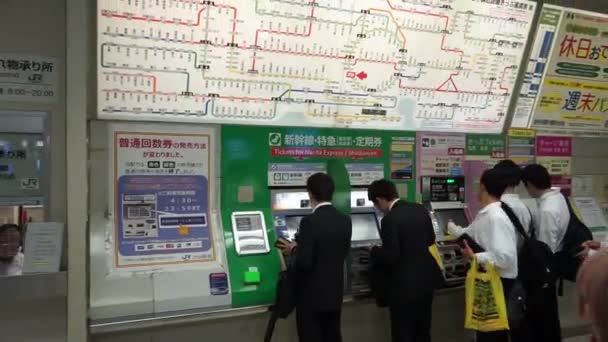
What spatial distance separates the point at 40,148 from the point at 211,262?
1086mm

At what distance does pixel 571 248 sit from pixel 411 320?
60.6 inches

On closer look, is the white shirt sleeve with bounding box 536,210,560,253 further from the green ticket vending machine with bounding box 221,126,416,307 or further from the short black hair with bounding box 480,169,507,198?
the green ticket vending machine with bounding box 221,126,416,307

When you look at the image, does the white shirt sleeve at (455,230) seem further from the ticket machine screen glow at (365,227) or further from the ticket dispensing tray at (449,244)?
the ticket machine screen glow at (365,227)

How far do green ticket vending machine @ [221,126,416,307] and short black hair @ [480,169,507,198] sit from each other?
2.36 ft

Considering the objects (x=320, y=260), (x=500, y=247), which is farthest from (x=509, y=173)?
(x=320, y=260)

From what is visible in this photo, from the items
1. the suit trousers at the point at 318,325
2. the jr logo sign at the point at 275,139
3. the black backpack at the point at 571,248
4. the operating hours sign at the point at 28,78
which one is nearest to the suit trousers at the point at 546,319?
the black backpack at the point at 571,248

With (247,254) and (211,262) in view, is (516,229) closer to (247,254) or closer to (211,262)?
(247,254)

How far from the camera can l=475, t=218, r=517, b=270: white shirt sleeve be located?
3084mm

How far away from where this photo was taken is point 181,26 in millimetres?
2998

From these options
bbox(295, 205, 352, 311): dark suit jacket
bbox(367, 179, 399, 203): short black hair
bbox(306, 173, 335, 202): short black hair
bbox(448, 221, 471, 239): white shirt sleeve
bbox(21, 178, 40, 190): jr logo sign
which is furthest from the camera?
bbox(448, 221, 471, 239): white shirt sleeve

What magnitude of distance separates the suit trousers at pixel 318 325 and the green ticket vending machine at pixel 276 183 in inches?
9.9

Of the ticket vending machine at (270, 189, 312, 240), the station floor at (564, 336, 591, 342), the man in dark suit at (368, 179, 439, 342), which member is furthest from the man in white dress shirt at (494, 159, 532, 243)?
the station floor at (564, 336, 591, 342)

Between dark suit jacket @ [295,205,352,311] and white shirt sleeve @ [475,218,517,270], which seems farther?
white shirt sleeve @ [475,218,517,270]

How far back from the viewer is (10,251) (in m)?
2.47
